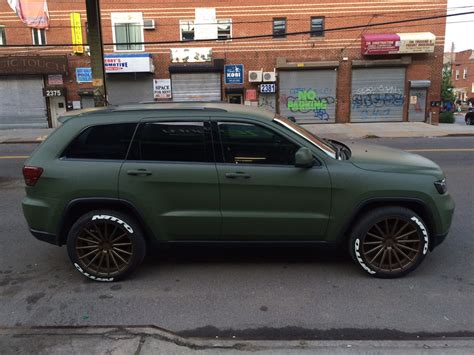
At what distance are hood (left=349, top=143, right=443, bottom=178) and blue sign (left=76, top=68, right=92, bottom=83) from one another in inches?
889

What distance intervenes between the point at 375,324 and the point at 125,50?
23.5 meters

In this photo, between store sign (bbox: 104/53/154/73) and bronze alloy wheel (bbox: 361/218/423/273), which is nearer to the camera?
bronze alloy wheel (bbox: 361/218/423/273)

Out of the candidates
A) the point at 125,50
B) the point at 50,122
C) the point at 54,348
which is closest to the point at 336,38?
the point at 125,50

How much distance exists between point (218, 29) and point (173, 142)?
21.4 m

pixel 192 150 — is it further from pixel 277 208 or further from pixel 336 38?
pixel 336 38

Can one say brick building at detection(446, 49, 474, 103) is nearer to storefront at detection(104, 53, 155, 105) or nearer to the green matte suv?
storefront at detection(104, 53, 155, 105)

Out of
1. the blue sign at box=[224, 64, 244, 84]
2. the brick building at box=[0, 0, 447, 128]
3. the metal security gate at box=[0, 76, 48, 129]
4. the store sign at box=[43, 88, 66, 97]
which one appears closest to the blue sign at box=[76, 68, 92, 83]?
the brick building at box=[0, 0, 447, 128]

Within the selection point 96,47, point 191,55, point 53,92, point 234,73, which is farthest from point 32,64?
point 96,47

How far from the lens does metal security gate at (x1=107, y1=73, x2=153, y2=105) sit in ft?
79.6

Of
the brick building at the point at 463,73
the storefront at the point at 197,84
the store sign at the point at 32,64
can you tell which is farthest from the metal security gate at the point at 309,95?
the brick building at the point at 463,73

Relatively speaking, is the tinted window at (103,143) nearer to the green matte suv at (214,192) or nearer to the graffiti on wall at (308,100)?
the green matte suv at (214,192)

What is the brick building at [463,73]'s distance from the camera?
6119cm

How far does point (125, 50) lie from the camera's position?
942 inches

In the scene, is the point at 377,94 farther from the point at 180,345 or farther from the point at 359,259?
the point at 180,345
